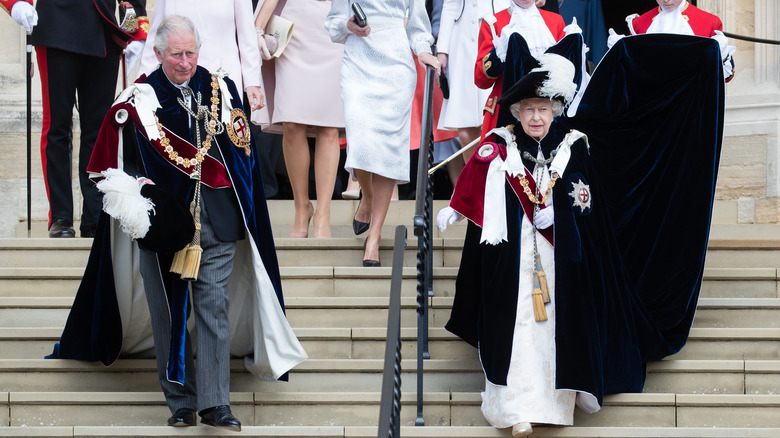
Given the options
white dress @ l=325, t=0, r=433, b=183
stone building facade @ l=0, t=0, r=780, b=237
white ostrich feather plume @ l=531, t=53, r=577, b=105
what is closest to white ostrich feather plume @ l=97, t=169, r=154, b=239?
white ostrich feather plume @ l=531, t=53, r=577, b=105

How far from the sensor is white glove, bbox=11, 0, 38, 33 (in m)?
7.16

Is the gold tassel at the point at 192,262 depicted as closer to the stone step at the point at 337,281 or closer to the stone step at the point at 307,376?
the stone step at the point at 307,376

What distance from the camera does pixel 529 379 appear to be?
5.39 m

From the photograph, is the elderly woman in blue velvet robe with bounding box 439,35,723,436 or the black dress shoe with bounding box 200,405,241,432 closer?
the black dress shoe with bounding box 200,405,241,432

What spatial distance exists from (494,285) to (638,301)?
755 mm

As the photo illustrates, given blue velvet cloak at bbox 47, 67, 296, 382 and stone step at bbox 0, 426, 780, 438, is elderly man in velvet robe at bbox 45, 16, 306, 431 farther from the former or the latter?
stone step at bbox 0, 426, 780, 438

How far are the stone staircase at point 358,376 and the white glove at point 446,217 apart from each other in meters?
0.71

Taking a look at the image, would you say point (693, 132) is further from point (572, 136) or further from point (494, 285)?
point (494, 285)

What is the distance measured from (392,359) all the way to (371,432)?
1635 mm

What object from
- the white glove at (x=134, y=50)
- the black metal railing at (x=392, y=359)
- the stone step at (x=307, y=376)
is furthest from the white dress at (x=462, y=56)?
the black metal railing at (x=392, y=359)

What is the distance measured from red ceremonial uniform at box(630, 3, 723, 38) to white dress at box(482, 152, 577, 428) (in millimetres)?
1983

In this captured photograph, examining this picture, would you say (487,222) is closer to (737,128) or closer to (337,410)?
(337,410)

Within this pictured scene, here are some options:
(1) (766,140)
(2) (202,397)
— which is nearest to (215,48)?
(2) (202,397)

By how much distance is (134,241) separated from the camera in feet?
18.7
